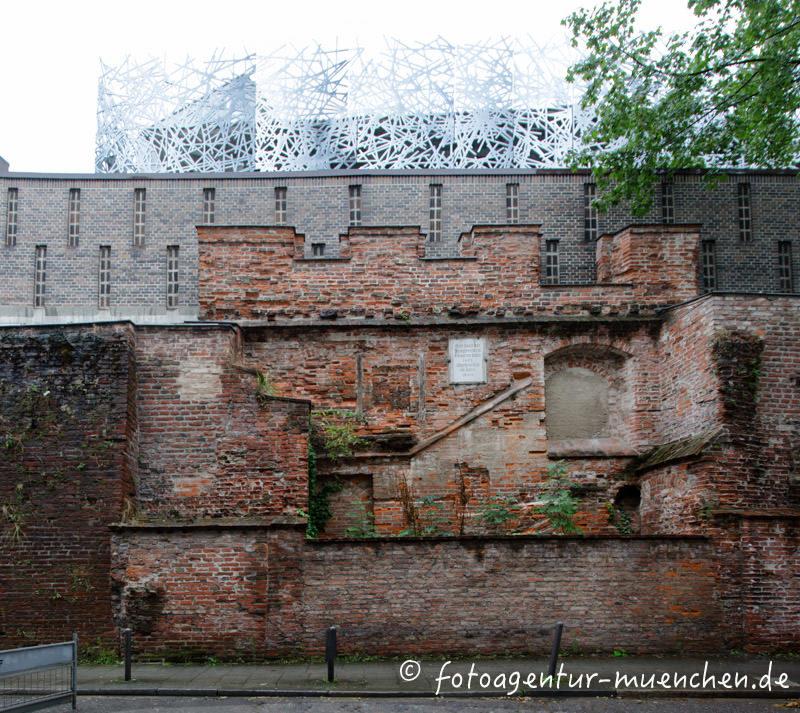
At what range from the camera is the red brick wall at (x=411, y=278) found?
16.0 meters

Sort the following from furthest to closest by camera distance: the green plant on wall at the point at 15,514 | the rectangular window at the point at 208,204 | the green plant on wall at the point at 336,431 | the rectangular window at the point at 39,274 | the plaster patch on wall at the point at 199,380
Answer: the rectangular window at the point at 208,204, the rectangular window at the point at 39,274, the green plant on wall at the point at 336,431, the plaster patch on wall at the point at 199,380, the green plant on wall at the point at 15,514

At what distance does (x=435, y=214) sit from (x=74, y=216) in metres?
10.2

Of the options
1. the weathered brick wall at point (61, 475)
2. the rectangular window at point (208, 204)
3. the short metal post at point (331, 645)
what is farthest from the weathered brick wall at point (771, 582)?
→ the rectangular window at point (208, 204)

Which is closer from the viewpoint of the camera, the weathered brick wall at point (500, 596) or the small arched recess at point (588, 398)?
the weathered brick wall at point (500, 596)

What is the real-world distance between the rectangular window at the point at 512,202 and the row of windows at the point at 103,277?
9214 mm

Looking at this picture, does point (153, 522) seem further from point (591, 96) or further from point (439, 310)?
point (591, 96)

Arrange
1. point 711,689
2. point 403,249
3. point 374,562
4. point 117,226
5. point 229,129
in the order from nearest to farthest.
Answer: point 711,689, point 374,562, point 403,249, point 117,226, point 229,129

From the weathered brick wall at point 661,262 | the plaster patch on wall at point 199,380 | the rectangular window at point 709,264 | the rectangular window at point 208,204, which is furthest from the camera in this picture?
the rectangular window at point 208,204

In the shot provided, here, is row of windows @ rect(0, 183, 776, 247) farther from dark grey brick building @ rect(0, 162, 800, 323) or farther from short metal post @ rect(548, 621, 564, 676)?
short metal post @ rect(548, 621, 564, 676)

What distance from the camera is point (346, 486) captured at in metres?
15.1

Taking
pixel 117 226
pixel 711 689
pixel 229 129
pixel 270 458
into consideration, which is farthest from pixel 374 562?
pixel 229 129

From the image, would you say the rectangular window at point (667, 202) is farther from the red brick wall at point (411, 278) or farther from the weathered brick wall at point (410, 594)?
the weathered brick wall at point (410, 594)

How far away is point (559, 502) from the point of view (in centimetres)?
1358

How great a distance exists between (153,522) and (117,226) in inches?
Result: 529
